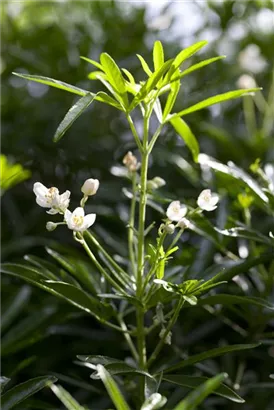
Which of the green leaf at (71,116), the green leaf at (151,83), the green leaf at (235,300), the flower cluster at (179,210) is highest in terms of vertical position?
the green leaf at (71,116)

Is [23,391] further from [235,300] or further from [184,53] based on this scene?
[184,53]

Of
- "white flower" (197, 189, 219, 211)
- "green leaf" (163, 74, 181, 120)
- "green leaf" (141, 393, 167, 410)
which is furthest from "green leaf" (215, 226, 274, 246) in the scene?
"green leaf" (141, 393, 167, 410)

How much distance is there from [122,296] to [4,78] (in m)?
0.90

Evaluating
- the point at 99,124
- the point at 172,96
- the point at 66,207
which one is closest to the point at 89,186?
the point at 66,207

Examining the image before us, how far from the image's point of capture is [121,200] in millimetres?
1179

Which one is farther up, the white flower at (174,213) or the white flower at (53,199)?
the white flower at (53,199)

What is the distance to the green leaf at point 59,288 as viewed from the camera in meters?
0.71

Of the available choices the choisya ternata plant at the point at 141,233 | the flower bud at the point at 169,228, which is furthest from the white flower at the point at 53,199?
the flower bud at the point at 169,228

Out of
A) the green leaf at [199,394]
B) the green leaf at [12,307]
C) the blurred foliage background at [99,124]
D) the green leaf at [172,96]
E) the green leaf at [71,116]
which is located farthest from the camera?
the blurred foliage background at [99,124]

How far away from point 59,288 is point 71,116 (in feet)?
0.69

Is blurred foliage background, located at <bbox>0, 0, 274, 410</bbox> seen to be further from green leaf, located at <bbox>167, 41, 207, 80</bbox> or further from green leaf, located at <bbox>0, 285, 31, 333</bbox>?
green leaf, located at <bbox>167, 41, 207, 80</bbox>

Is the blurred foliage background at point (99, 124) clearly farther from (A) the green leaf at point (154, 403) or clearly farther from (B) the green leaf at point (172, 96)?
(A) the green leaf at point (154, 403)

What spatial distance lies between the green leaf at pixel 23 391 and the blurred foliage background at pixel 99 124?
0.29 meters

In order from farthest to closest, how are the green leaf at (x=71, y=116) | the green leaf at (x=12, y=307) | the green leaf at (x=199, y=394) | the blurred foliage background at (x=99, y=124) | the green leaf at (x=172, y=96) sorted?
the blurred foliage background at (x=99, y=124)
the green leaf at (x=12, y=307)
the green leaf at (x=172, y=96)
the green leaf at (x=71, y=116)
the green leaf at (x=199, y=394)
